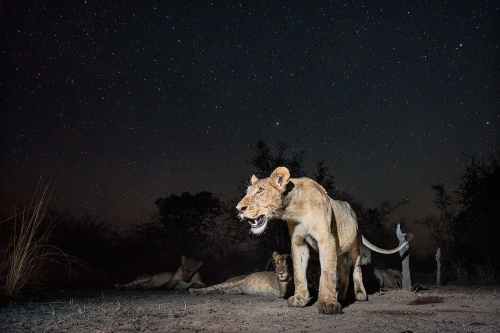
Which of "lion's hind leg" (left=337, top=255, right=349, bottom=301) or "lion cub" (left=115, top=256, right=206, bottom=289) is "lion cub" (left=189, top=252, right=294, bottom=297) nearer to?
"lion's hind leg" (left=337, top=255, right=349, bottom=301)

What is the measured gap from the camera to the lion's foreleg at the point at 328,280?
4926 mm

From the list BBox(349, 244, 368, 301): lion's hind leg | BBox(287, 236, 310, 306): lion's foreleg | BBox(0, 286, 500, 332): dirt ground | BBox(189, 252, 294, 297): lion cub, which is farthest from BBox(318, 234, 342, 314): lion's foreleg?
BBox(189, 252, 294, 297): lion cub

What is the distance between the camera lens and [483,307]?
17.8 feet

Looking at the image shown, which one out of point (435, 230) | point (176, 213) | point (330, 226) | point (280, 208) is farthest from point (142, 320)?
point (435, 230)

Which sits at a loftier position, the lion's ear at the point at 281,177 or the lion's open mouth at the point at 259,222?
the lion's ear at the point at 281,177

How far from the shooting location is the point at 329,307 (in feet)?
16.1

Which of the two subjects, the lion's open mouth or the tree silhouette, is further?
the tree silhouette

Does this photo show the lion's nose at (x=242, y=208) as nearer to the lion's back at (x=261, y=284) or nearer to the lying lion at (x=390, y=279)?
the lion's back at (x=261, y=284)

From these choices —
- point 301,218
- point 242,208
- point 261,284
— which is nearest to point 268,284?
point 261,284

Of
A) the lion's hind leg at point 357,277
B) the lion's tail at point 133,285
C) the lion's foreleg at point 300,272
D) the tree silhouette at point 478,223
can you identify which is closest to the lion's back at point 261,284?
the lion's hind leg at point 357,277

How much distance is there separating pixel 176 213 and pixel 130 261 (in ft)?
13.8

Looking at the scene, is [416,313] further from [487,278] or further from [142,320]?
[487,278]

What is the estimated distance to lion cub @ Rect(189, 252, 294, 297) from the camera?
7179 mm

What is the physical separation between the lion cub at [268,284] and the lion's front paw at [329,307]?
218 centimetres
